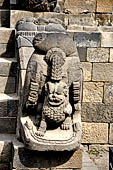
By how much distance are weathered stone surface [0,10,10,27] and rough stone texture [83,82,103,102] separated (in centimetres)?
217

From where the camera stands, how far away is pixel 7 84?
7.03 meters

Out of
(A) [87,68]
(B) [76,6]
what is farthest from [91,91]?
(B) [76,6]

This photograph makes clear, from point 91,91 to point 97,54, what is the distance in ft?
1.94

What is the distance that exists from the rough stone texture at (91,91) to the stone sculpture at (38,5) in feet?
5.58

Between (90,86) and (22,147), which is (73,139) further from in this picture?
(90,86)

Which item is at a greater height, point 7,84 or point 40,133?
point 7,84

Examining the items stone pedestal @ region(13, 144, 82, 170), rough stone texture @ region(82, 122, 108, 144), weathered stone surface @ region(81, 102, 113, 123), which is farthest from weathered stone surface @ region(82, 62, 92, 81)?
stone pedestal @ region(13, 144, 82, 170)

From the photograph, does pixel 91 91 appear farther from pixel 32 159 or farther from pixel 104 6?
pixel 104 6

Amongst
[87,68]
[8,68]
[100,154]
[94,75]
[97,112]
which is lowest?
[100,154]

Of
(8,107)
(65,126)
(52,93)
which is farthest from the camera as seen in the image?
(8,107)

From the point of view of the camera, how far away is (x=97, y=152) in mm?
7727

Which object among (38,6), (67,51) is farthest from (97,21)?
(67,51)

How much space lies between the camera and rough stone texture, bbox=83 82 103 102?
7.60 metres

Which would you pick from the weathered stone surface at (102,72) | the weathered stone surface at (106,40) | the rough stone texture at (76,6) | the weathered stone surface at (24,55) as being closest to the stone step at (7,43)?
the weathered stone surface at (24,55)
